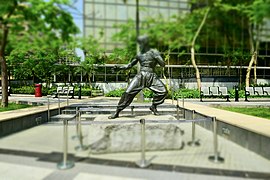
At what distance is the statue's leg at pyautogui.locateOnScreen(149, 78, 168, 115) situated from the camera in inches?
147

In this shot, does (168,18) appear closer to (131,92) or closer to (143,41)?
(143,41)

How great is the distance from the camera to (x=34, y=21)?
50.8 inches

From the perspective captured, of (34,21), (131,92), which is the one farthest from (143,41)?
(131,92)

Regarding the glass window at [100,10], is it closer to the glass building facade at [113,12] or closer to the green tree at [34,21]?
the glass building facade at [113,12]

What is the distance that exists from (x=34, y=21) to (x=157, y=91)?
275 centimetres

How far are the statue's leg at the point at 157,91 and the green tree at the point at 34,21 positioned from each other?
2470 millimetres

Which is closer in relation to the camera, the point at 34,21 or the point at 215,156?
the point at 34,21

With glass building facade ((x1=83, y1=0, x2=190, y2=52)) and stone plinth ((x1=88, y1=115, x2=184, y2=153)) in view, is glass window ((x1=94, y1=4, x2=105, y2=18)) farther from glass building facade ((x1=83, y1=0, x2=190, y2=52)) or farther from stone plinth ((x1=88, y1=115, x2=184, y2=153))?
stone plinth ((x1=88, y1=115, x2=184, y2=153))

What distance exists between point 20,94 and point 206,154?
60.1 ft

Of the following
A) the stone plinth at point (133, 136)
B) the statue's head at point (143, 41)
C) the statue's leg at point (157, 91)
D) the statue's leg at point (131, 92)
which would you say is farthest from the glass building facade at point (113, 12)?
the statue's leg at point (157, 91)

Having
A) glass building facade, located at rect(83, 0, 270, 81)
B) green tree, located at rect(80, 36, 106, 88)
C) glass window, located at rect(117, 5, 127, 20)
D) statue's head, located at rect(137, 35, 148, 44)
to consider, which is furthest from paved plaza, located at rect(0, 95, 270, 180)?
glass window, located at rect(117, 5, 127, 20)

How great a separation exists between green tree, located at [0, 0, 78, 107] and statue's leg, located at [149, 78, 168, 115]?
2470 mm

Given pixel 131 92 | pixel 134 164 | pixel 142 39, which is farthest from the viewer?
pixel 131 92

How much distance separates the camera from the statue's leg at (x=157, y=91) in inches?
147
